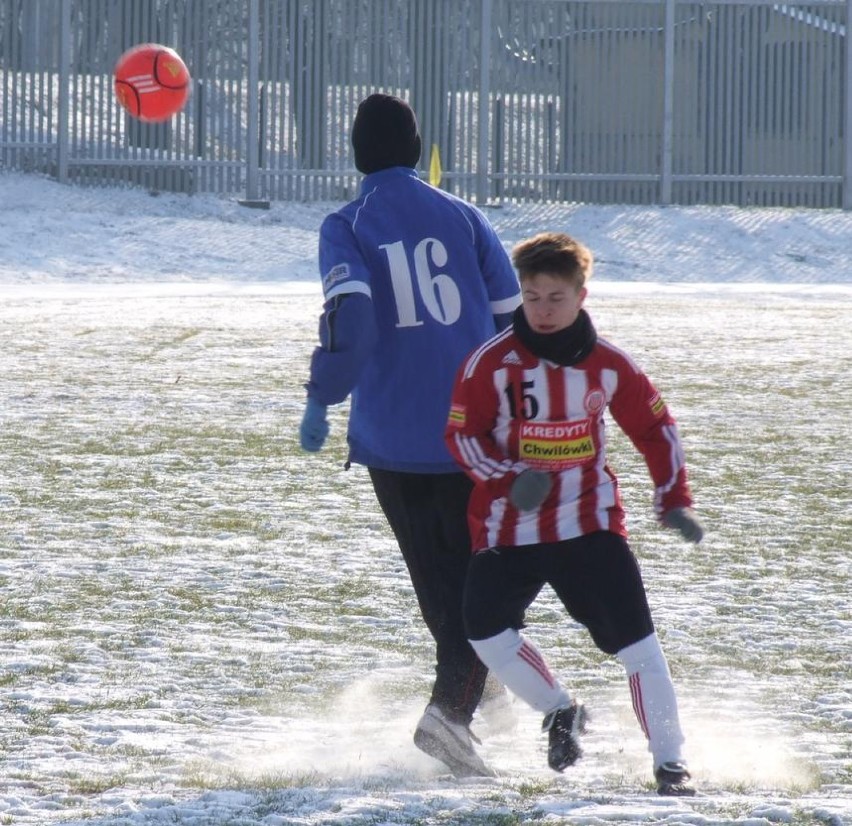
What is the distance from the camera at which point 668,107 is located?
74.4ft

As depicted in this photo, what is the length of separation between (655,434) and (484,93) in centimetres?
1918

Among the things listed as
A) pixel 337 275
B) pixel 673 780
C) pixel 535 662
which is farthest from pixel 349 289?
pixel 673 780

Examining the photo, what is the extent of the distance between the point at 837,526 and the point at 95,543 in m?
2.92

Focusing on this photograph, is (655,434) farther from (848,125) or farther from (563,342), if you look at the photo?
(848,125)

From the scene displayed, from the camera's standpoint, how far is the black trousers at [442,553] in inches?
163

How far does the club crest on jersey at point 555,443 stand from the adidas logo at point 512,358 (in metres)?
0.14

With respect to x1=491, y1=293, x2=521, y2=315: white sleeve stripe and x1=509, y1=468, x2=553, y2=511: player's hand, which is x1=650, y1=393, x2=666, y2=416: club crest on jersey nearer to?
x1=509, y1=468, x2=553, y2=511: player's hand

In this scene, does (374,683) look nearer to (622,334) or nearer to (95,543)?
(95,543)

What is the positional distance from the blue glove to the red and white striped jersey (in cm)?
35

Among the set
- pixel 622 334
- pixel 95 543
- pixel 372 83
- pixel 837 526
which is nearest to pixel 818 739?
pixel 837 526

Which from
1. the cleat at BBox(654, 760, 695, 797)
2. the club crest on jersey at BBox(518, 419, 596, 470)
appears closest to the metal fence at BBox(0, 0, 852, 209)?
the club crest on jersey at BBox(518, 419, 596, 470)

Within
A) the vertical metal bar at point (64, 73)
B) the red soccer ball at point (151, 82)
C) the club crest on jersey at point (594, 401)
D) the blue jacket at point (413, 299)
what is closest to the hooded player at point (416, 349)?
the blue jacket at point (413, 299)

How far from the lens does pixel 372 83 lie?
22.3m

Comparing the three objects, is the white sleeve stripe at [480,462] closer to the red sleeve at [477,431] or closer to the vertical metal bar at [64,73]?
the red sleeve at [477,431]
